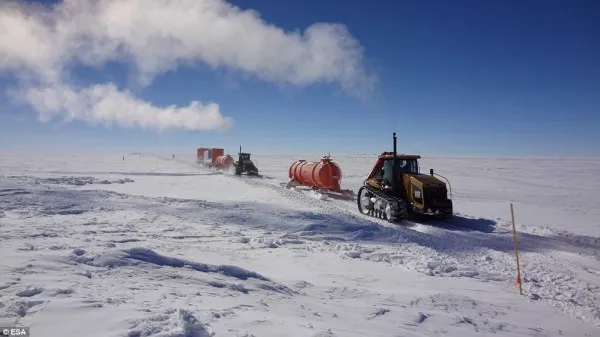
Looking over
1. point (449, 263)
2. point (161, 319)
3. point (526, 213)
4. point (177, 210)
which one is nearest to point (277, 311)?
point (161, 319)

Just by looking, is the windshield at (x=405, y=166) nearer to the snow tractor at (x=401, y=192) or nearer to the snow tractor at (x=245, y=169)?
the snow tractor at (x=401, y=192)

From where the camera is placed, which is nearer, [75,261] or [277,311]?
[277,311]

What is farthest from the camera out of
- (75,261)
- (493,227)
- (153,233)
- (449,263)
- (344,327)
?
(493,227)

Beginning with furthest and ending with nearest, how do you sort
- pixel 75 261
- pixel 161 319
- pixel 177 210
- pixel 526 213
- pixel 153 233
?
pixel 526 213
pixel 177 210
pixel 153 233
pixel 75 261
pixel 161 319

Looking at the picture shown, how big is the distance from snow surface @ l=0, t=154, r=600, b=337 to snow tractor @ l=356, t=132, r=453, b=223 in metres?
0.65

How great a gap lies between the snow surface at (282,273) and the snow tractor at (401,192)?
65 cm

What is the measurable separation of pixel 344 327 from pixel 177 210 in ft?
36.9

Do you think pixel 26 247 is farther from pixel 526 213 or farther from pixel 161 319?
pixel 526 213

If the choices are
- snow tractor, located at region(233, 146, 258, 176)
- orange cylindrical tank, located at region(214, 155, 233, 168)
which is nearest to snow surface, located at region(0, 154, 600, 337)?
snow tractor, located at region(233, 146, 258, 176)

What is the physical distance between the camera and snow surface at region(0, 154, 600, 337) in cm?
479

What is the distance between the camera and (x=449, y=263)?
902 centimetres

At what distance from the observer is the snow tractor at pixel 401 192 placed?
45.5 ft

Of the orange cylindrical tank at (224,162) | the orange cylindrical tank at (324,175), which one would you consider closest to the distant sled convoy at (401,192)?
the orange cylindrical tank at (324,175)

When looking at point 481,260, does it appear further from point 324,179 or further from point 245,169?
point 245,169
